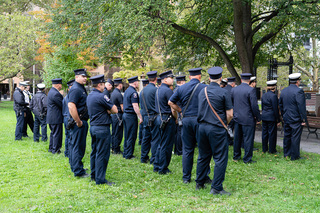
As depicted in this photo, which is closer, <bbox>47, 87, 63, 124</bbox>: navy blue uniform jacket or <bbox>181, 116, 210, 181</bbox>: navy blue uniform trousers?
<bbox>181, 116, 210, 181</bbox>: navy blue uniform trousers

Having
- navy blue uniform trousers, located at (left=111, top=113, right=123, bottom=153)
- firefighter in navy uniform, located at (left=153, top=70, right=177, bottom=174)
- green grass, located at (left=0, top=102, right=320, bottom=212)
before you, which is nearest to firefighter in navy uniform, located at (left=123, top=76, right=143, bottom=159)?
green grass, located at (left=0, top=102, right=320, bottom=212)

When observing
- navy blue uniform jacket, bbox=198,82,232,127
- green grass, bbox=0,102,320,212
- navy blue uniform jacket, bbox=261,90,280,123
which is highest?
navy blue uniform jacket, bbox=198,82,232,127

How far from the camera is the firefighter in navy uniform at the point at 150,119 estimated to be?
728cm

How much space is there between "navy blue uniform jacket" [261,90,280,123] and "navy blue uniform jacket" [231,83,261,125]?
55.5 inches

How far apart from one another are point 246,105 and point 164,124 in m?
2.48

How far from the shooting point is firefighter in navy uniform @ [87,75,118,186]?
5.75 meters

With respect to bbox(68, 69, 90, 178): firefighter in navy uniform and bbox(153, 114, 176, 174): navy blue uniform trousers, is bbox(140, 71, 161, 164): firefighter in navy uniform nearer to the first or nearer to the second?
bbox(153, 114, 176, 174): navy blue uniform trousers

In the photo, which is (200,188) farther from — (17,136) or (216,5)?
(216,5)

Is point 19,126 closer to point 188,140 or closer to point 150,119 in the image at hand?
point 150,119

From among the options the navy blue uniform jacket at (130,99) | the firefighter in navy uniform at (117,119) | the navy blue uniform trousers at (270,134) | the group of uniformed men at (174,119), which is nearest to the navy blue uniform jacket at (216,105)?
the group of uniformed men at (174,119)

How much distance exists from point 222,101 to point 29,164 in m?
5.22

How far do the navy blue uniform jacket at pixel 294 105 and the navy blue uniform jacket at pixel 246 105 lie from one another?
1.03 metres

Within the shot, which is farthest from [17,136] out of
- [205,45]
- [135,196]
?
[205,45]

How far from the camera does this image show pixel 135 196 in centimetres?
530
